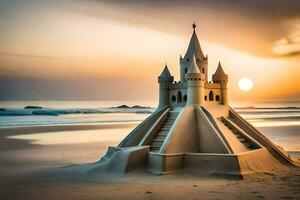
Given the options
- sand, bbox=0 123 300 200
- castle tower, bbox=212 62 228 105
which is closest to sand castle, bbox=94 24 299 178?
castle tower, bbox=212 62 228 105

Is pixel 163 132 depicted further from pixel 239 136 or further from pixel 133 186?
pixel 133 186

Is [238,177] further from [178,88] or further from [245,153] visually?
[178,88]

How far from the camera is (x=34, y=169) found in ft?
70.5

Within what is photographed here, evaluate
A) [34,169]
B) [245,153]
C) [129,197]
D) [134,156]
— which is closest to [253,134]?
[245,153]

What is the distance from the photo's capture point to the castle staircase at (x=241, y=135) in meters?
20.2

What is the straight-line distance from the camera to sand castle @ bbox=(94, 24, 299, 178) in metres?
18.2

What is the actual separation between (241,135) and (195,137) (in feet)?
10.1

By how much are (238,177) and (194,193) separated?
3.39m

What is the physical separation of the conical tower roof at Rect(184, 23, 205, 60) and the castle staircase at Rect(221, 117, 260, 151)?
4.77 meters

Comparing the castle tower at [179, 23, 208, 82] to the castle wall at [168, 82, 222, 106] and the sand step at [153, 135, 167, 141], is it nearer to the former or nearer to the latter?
the castle wall at [168, 82, 222, 106]

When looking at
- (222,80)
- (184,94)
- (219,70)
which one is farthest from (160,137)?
(219,70)

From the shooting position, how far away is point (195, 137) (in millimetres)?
19891

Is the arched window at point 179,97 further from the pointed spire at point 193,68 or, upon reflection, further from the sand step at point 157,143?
the sand step at point 157,143

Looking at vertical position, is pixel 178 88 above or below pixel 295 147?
above
